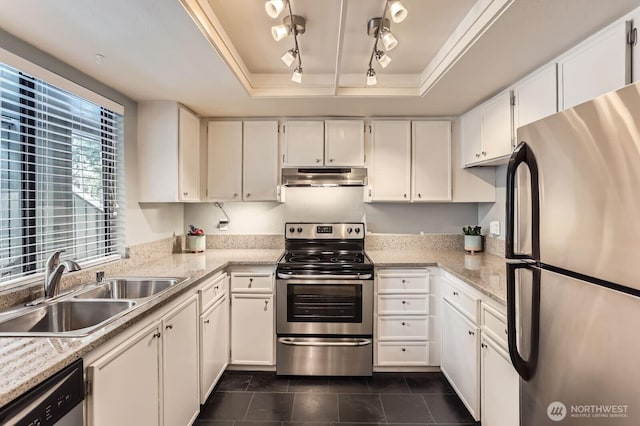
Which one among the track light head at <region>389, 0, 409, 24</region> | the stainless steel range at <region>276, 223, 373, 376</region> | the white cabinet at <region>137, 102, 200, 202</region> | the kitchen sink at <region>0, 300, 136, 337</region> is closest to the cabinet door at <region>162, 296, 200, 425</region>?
the kitchen sink at <region>0, 300, 136, 337</region>

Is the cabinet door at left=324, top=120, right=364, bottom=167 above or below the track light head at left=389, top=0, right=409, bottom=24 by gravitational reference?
below

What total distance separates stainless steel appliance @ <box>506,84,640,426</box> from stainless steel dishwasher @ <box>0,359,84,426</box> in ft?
5.08

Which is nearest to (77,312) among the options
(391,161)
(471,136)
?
(391,161)

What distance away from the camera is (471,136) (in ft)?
9.26

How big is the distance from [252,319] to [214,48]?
202 cm

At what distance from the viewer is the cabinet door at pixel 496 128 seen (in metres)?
2.27

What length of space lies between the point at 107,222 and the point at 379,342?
2.29m

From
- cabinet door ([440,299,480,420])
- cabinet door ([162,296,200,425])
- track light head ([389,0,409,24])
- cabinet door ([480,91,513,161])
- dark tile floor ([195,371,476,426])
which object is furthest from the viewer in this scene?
cabinet door ([480,91,513,161])

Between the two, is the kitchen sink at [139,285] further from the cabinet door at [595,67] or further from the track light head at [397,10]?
the cabinet door at [595,67]

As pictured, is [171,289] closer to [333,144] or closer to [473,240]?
[333,144]

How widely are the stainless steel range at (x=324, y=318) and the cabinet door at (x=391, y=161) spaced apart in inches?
31.6

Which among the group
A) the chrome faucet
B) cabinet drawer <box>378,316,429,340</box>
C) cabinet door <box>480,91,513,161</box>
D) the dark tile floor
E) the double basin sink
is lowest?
the dark tile floor

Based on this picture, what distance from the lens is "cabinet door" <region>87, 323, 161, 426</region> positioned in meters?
1.18

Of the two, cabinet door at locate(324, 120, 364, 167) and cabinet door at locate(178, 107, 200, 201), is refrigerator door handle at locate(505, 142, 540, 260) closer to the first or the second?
cabinet door at locate(324, 120, 364, 167)
